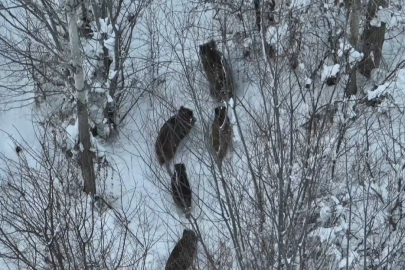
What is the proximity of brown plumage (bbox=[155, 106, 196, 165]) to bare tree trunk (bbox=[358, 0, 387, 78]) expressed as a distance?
3.40 metres

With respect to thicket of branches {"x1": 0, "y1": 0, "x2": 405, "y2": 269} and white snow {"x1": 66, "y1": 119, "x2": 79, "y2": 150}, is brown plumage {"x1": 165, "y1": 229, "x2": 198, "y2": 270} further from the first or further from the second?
white snow {"x1": 66, "y1": 119, "x2": 79, "y2": 150}

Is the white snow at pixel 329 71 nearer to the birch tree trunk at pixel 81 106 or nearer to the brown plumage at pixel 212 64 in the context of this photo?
the brown plumage at pixel 212 64

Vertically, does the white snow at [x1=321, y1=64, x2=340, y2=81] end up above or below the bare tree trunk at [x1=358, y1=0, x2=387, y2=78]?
below

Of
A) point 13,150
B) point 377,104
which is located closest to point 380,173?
point 377,104

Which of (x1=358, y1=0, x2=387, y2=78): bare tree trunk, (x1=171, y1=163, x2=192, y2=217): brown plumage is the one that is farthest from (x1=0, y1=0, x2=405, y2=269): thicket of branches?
(x1=171, y1=163, x2=192, y2=217): brown plumage

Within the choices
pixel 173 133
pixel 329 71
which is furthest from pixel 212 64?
pixel 329 71

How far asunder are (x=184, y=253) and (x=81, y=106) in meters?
3.56

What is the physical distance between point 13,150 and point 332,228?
24.2 feet

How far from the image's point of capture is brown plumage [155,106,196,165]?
14.6m

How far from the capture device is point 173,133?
1457 centimetres

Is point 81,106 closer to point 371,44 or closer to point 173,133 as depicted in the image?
point 173,133

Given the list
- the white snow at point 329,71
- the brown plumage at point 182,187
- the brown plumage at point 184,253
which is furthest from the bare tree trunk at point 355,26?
the brown plumage at point 184,253

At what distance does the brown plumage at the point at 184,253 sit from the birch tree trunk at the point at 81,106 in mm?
2139

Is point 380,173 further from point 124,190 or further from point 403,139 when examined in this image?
point 124,190
